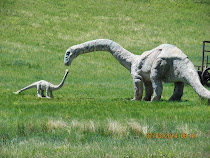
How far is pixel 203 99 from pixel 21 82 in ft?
43.4

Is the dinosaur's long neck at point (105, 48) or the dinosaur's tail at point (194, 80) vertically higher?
the dinosaur's long neck at point (105, 48)

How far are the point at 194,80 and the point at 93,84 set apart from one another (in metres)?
11.3

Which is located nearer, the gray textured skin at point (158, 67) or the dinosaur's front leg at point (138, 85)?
the gray textured skin at point (158, 67)

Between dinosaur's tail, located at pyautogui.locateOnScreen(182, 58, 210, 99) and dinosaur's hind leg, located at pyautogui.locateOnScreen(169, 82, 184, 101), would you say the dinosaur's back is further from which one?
dinosaur's hind leg, located at pyautogui.locateOnScreen(169, 82, 184, 101)

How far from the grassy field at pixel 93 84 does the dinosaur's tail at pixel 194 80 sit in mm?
511

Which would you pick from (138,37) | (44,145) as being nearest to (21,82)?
(44,145)

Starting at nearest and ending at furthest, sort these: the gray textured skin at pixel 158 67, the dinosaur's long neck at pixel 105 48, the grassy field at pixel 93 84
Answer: the grassy field at pixel 93 84 < the gray textured skin at pixel 158 67 < the dinosaur's long neck at pixel 105 48

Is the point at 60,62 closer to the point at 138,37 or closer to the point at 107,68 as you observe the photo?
the point at 107,68

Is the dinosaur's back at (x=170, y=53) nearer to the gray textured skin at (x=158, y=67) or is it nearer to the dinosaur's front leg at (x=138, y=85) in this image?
the gray textured skin at (x=158, y=67)

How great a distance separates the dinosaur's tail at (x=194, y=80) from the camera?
45.9ft

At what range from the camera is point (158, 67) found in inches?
593
